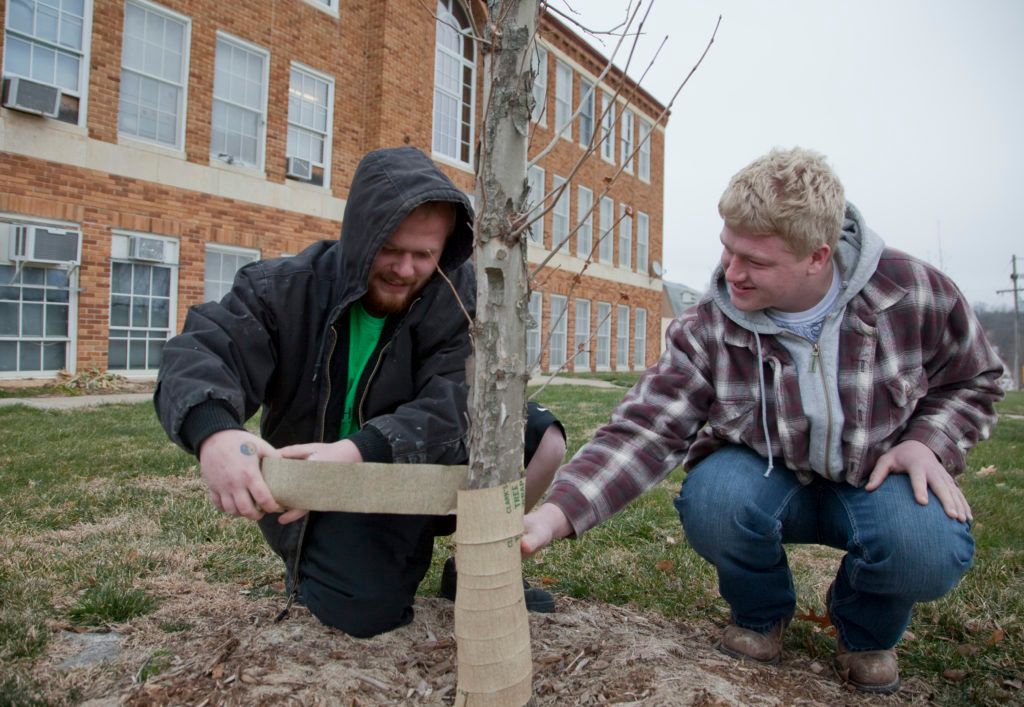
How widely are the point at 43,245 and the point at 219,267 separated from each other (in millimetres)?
2628

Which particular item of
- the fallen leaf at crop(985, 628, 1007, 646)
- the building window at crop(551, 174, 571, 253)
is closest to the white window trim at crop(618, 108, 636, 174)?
the building window at crop(551, 174, 571, 253)

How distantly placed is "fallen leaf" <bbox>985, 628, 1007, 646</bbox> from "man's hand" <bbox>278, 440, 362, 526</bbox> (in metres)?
2.19

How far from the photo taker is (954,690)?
2.13m

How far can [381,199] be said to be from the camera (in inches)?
86.3

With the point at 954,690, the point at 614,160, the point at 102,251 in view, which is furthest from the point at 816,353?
the point at 614,160

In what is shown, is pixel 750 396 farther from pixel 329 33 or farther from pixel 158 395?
pixel 329 33

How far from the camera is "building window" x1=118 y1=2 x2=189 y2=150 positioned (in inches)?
414

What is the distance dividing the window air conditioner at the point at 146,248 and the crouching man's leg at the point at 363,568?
9711 mm

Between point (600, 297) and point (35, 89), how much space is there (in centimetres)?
1604

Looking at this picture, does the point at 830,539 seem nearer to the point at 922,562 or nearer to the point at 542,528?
the point at 922,562

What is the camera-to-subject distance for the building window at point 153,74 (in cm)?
1052

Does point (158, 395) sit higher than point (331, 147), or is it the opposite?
point (331, 147)

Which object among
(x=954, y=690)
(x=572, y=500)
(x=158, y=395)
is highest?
(x=158, y=395)

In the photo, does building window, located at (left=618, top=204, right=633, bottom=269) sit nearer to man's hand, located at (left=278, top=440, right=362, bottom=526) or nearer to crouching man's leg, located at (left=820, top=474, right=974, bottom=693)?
crouching man's leg, located at (left=820, top=474, right=974, bottom=693)
